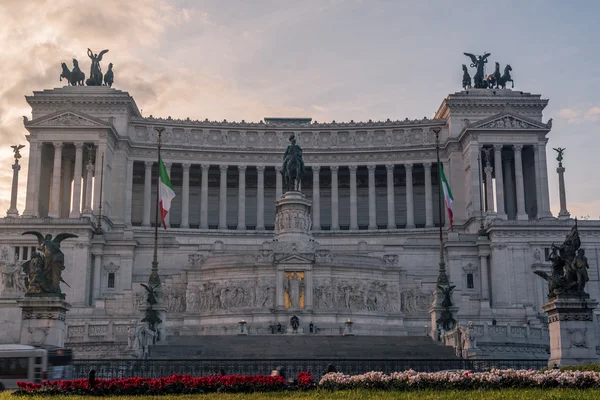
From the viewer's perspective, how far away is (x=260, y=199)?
102125 mm

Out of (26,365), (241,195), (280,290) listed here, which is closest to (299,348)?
(280,290)

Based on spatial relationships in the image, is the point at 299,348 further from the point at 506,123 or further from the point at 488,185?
the point at 506,123

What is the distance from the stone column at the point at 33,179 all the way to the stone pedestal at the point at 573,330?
6732 centimetres

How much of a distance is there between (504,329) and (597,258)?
94.6 ft

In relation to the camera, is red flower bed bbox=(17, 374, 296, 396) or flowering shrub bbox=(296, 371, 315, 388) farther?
flowering shrub bbox=(296, 371, 315, 388)

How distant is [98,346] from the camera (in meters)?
52.0

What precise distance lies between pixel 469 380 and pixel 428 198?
7550 cm

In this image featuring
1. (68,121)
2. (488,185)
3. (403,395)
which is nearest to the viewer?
(403,395)

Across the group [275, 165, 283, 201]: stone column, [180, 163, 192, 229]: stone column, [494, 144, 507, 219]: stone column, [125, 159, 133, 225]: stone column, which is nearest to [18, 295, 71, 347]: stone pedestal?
[125, 159, 133, 225]: stone column

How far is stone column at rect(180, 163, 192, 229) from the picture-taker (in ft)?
326

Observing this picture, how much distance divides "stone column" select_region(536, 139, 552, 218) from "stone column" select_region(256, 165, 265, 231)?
3246 cm

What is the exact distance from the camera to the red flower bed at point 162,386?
85.8ft

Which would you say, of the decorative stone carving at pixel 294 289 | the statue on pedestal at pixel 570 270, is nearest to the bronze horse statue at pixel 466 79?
the decorative stone carving at pixel 294 289

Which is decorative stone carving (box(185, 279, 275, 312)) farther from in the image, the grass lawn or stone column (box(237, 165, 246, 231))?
the grass lawn
